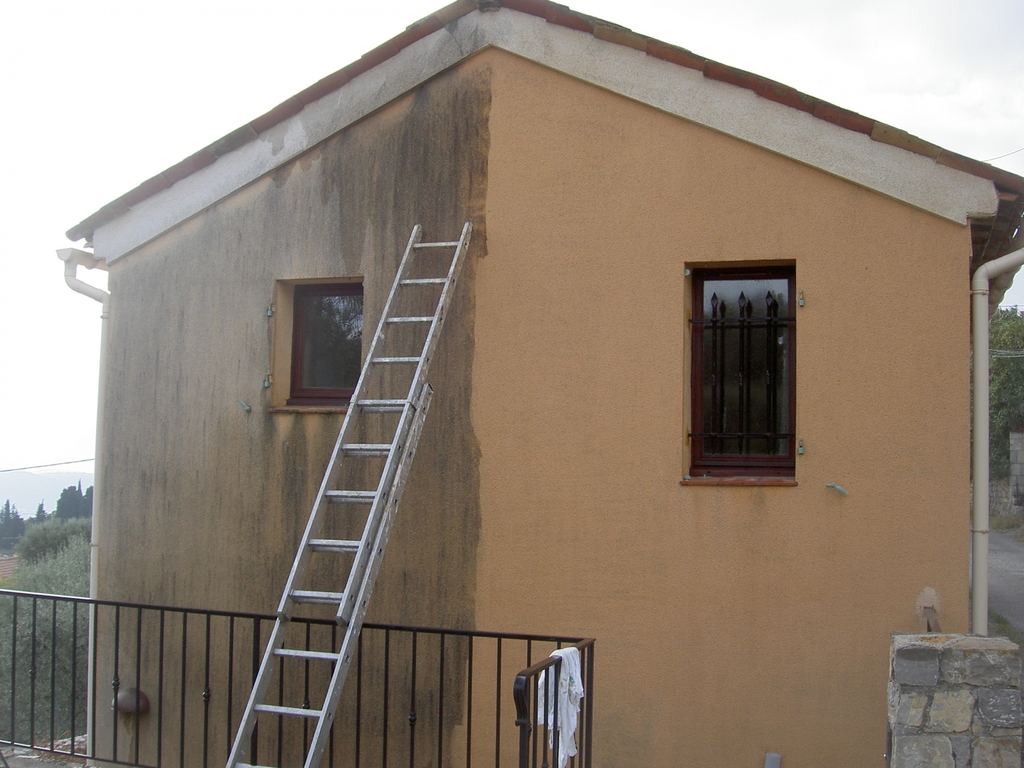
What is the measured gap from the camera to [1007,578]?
14523 millimetres

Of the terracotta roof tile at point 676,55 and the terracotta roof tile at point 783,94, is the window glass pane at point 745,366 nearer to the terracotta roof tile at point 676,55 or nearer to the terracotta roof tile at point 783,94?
the terracotta roof tile at point 783,94

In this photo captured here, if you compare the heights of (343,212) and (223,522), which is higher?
(343,212)

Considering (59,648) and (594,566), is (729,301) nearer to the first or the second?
(594,566)

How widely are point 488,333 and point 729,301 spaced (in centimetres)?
152

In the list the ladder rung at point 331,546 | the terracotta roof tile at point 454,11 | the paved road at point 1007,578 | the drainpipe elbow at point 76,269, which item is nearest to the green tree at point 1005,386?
the paved road at point 1007,578

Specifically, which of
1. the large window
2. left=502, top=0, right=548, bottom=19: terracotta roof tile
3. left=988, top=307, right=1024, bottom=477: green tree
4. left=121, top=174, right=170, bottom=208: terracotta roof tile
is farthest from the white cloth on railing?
left=988, top=307, right=1024, bottom=477: green tree

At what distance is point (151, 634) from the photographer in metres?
6.69

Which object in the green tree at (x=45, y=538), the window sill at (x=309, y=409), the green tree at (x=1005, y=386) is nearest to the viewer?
the window sill at (x=309, y=409)

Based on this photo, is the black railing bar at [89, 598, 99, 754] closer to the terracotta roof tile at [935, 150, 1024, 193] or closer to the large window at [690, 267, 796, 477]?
the large window at [690, 267, 796, 477]

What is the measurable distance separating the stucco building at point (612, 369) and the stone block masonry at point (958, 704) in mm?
773

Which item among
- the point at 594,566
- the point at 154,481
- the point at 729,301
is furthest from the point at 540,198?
the point at 154,481

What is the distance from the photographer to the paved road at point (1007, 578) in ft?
38.6

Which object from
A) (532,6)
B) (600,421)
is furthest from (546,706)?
(532,6)

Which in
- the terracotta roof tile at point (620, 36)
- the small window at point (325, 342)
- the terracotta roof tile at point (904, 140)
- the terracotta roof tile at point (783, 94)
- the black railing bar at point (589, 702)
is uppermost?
the terracotta roof tile at point (620, 36)
